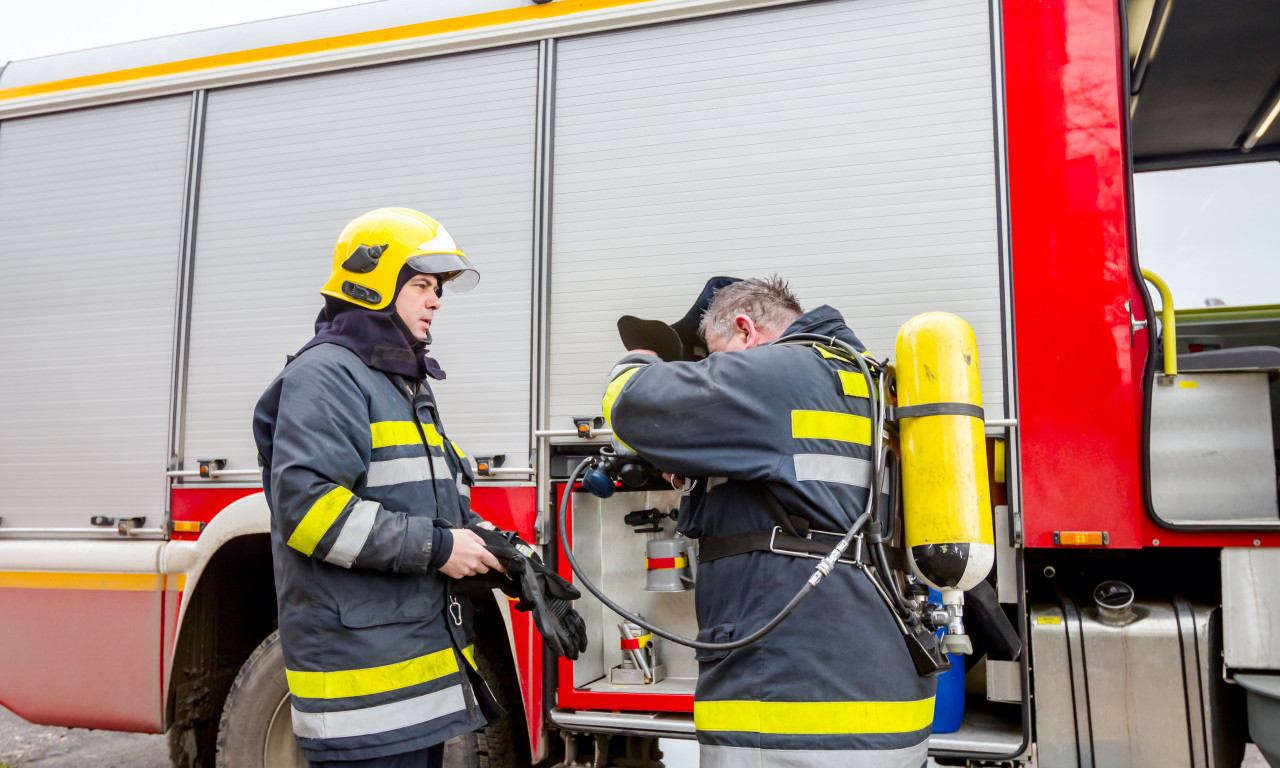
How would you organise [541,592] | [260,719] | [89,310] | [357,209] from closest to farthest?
1. [541,592]
2. [260,719]
3. [357,209]
4. [89,310]

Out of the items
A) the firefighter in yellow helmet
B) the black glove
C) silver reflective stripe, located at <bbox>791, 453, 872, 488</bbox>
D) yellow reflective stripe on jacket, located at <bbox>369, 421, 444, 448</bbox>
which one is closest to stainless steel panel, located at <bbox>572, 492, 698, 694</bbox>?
the black glove

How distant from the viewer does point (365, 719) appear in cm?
201

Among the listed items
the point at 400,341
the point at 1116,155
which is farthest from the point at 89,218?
the point at 1116,155

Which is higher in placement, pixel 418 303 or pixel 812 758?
pixel 418 303

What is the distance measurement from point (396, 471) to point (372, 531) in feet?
0.73

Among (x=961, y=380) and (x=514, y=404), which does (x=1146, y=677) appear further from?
(x=514, y=404)

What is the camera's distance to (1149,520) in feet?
8.58

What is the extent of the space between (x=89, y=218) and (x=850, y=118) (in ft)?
10.2

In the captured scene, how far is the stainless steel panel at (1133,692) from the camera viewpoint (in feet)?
8.43

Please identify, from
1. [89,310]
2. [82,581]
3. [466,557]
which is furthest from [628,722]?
[89,310]

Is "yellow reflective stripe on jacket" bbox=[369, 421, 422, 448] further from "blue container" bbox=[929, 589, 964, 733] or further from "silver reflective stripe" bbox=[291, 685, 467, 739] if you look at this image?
"blue container" bbox=[929, 589, 964, 733]

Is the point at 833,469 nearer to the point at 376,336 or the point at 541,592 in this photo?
the point at 541,592

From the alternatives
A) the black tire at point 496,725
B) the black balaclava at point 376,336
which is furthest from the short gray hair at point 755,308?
the black tire at point 496,725

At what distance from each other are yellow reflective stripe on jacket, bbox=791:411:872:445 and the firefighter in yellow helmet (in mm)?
772
